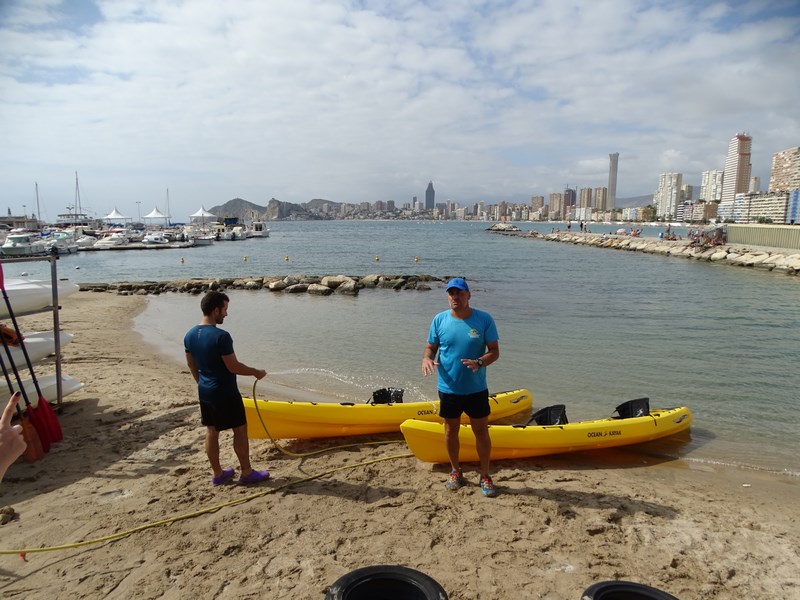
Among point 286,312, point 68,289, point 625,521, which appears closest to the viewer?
point 625,521

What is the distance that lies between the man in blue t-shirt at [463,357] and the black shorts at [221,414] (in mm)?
1790

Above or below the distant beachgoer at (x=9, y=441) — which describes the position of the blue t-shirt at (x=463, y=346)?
below

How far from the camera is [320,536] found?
387cm

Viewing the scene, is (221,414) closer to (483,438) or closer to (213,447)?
(213,447)

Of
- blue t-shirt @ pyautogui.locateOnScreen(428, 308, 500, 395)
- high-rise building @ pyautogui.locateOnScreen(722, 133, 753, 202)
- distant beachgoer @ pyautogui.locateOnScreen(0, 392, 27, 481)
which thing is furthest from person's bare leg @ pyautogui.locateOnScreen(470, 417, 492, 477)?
high-rise building @ pyautogui.locateOnScreen(722, 133, 753, 202)

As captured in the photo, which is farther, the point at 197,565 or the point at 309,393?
the point at 309,393

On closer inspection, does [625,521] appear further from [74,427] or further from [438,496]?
[74,427]

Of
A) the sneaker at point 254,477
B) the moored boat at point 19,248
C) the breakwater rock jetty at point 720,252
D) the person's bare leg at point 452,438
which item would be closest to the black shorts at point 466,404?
the person's bare leg at point 452,438

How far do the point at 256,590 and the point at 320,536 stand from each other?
707 millimetres

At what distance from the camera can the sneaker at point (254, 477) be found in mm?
4680

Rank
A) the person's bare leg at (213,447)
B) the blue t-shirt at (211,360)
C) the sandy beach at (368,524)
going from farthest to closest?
the person's bare leg at (213,447)
the blue t-shirt at (211,360)
the sandy beach at (368,524)

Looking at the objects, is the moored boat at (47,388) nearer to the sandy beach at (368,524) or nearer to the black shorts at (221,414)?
the sandy beach at (368,524)

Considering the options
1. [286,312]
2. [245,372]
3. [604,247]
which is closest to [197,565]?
[245,372]

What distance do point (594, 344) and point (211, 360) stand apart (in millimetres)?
10767
